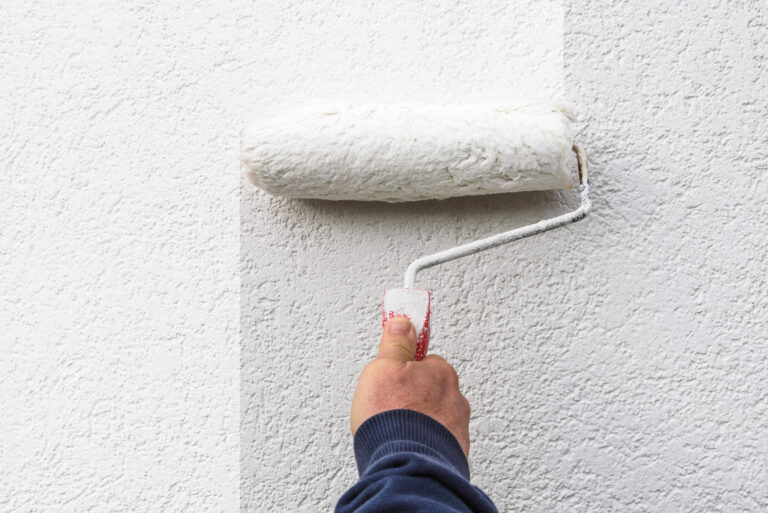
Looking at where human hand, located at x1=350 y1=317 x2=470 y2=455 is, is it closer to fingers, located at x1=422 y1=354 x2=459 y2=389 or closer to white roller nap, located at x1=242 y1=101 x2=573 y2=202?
fingers, located at x1=422 y1=354 x2=459 y2=389

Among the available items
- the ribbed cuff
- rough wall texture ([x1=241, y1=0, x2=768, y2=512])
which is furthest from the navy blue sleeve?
rough wall texture ([x1=241, y1=0, x2=768, y2=512])

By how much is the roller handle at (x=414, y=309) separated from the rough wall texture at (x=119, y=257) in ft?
0.64

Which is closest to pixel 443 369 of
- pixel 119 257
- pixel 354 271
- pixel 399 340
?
pixel 399 340

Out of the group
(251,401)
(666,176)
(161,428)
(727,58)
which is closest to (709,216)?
(666,176)

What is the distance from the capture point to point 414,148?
0.60m

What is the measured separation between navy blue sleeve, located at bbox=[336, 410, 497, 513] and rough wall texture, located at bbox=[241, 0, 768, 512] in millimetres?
151

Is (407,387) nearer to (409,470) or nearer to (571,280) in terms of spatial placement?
(409,470)

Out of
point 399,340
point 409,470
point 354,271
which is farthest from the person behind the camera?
point 354,271

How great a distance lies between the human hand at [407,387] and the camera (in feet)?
1.73

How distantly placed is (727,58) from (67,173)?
78 centimetres

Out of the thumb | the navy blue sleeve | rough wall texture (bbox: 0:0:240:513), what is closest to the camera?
the navy blue sleeve

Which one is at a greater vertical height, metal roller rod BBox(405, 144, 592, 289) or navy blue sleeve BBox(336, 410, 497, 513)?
metal roller rod BBox(405, 144, 592, 289)

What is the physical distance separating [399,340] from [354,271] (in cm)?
14

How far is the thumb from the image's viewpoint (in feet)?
1.81
